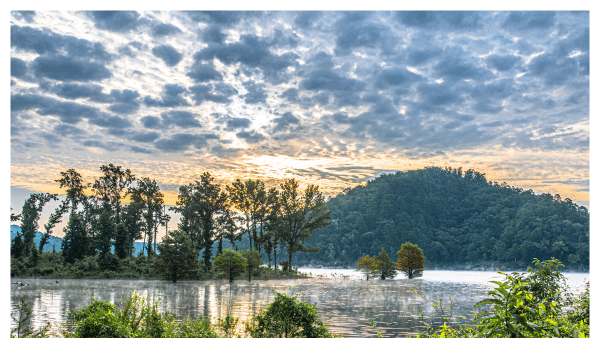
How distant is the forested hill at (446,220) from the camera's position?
7047 cm

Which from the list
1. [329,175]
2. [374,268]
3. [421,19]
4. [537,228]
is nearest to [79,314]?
[421,19]

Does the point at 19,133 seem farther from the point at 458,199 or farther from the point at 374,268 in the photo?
the point at 458,199

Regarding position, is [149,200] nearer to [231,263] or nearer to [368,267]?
[231,263]

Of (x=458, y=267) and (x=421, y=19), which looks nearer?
(x=421, y=19)

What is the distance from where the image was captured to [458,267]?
293 feet

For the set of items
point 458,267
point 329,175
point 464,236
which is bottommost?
point 458,267

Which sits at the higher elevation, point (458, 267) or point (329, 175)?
point (329, 175)

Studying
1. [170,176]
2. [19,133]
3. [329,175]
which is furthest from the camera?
[329,175]

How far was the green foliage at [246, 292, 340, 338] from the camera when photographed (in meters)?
5.05

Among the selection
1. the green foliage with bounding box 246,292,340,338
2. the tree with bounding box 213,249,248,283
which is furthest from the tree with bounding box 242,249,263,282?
the green foliage with bounding box 246,292,340,338

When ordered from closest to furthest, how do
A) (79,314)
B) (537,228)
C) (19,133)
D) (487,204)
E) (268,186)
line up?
1. (79,314)
2. (19,133)
3. (268,186)
4. (537,228)
5. (487,204)

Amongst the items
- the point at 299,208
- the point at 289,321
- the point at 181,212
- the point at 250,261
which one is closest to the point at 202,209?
the point at 181,212
